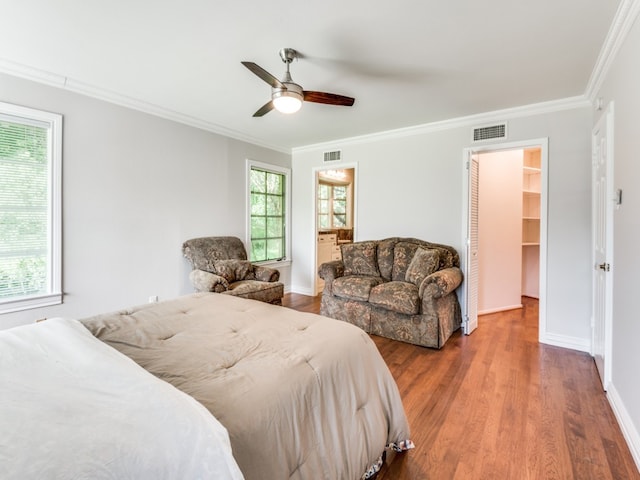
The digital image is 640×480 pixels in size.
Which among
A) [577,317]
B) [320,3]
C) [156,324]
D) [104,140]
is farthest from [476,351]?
[104,140]

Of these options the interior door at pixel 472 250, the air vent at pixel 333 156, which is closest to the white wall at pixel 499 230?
the interior door at pixel 472 250

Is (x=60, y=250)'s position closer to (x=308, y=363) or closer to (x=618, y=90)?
(x=308, y=363)

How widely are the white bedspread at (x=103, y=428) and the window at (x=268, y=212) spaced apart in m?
3.87

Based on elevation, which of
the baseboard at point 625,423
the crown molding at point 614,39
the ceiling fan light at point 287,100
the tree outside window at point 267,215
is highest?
the crown molding at point 614,39

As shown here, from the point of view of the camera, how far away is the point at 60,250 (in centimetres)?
291

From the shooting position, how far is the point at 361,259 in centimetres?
410

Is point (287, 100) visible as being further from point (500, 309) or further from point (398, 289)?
point (500, 309)

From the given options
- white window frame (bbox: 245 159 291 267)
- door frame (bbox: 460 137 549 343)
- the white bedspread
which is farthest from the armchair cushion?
the white bedspread

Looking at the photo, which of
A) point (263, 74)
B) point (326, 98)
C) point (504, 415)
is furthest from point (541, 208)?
point (263, 74)

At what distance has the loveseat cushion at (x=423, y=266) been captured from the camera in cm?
348

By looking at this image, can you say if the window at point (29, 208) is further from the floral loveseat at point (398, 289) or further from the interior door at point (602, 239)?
the interior door at point (602, 239)

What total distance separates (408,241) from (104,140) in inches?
142

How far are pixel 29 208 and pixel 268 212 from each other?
2.93 meters

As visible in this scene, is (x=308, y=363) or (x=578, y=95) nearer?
(x=308, y=363)
